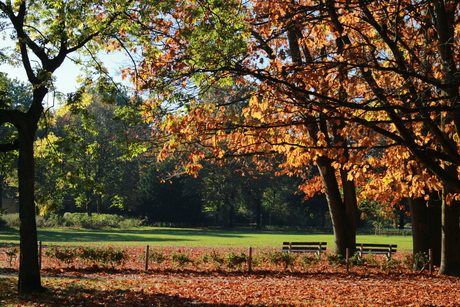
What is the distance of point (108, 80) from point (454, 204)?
11864 mm

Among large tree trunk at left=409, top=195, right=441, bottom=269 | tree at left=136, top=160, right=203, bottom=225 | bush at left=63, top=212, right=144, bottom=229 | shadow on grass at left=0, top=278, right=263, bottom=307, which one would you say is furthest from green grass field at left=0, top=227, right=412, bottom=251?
shadow on grass at left=0, top=278, right=263, bottom=307

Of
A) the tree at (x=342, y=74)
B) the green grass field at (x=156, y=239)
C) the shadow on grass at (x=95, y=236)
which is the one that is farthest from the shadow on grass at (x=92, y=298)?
the shadow on grass at (x=95, y=236)

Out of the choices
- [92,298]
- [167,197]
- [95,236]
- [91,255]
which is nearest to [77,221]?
[95,236]

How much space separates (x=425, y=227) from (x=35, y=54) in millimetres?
14815

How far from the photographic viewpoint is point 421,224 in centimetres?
2039

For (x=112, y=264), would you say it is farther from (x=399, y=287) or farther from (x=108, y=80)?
(x=399, y=287)

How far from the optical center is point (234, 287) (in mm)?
14906

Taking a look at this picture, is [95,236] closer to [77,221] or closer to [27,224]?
[77,221]

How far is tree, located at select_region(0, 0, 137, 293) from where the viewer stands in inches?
507

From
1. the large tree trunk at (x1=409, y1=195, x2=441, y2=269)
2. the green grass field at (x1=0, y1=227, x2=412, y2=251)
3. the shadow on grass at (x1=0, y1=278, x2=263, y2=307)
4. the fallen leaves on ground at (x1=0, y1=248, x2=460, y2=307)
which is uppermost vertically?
the large tree trunk at (x1=409, y1=195, x2=441, y2=269)

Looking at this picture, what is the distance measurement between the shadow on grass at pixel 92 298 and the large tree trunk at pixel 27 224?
14.6 inches

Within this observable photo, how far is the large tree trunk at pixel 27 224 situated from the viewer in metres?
12.8

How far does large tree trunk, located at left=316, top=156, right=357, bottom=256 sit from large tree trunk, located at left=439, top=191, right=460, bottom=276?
4.36 metres

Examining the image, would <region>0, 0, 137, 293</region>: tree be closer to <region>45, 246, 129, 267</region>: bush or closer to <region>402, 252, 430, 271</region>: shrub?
<region>45, 246, 129, 267</region>: bush
